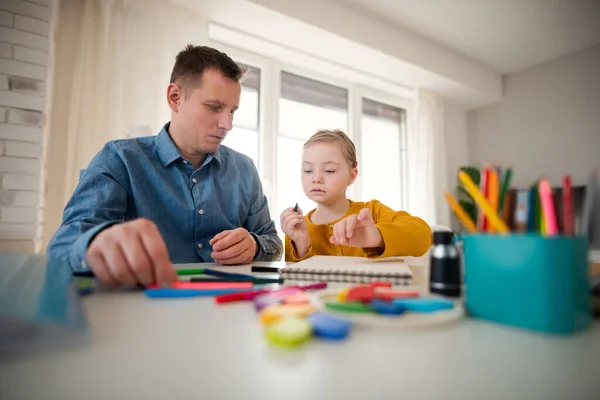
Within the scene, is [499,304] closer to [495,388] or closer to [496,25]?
[495,388]

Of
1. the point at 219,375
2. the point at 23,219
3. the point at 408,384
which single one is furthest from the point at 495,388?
the point at 23,219

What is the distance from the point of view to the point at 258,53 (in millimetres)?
3195

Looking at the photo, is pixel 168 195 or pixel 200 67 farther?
pixel 200 67

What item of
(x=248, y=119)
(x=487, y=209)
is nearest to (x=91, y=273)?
(x=487, y=209)

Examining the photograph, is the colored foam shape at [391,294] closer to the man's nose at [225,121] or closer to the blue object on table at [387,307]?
the blue object on table at [387,307]

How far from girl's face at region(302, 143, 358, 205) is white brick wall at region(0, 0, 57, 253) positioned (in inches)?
57.5

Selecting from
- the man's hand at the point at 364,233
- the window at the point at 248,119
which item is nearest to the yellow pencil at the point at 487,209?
the man's hand at the point at 364,233

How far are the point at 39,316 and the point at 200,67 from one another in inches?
43.5

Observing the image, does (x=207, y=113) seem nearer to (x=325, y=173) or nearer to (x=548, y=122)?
(x=325, y=173)

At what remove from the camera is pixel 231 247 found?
79 cm

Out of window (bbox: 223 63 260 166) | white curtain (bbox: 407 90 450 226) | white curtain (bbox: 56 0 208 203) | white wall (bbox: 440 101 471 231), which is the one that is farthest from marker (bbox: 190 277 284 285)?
white wall (bbox: 440 101 471 231)

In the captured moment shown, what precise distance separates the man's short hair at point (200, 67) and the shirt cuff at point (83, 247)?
80 centimetres

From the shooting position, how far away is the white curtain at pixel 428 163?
4.02 metres

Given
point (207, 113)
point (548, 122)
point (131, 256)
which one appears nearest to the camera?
point (131, 256)
